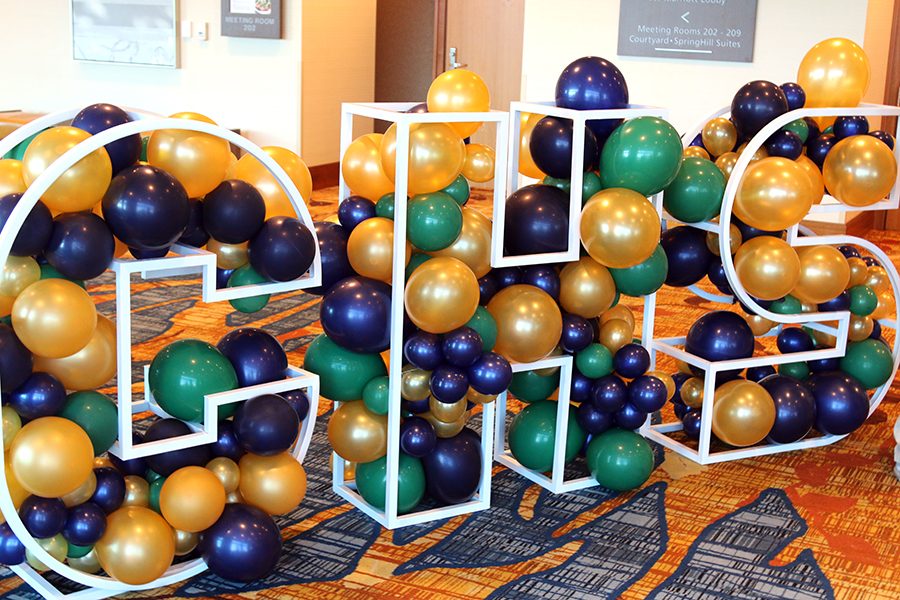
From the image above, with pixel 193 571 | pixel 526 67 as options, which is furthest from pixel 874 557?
pixel 526 67

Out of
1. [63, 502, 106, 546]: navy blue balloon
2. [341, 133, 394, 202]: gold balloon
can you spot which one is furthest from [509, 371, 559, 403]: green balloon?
[63, 502, 106, 546]: navy blue balloon

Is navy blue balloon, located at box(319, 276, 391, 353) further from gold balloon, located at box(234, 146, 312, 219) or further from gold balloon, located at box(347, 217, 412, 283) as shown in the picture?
gold balloon, located at box(234, 146, 312, 219)

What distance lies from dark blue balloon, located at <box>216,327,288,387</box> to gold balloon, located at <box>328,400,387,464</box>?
1.08 feet

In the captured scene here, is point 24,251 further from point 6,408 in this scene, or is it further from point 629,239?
point 629,239

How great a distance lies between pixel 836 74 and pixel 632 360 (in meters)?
1.26

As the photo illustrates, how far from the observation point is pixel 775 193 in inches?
136

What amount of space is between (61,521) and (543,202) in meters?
1.62

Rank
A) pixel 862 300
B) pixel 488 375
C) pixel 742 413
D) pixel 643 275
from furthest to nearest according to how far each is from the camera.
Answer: pixel 862 300, pixel 742 413, pixel 643 275, pixel 488 375

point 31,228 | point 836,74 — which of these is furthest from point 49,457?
point 836,74

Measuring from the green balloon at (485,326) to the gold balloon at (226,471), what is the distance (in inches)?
30.6

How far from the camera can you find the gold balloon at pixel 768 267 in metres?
3.54

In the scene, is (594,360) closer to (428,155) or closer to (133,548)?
(428,155)

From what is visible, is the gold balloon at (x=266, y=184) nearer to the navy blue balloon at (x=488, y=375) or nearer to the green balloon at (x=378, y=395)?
the green balloon at (x=378, y=395)

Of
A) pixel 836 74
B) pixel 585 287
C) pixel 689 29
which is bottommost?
pixel 585 287
